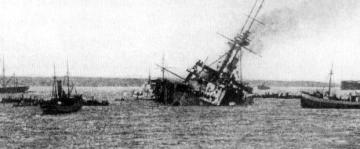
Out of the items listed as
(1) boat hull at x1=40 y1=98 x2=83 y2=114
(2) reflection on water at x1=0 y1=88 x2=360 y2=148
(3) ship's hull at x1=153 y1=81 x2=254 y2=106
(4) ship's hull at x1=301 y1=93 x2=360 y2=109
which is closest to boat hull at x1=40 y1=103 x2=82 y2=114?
(1) boat hull at x1=40 y1=98 x2=83 y2=114

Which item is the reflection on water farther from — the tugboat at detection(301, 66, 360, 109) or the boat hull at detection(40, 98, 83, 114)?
the tugboat at detection(301, 66, 360, 109)

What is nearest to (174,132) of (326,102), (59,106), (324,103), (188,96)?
(59,106)

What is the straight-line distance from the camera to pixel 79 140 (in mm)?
34000

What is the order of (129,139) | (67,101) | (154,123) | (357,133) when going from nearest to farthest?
(129,139) < (357,133) < (154,123) < (67,101)

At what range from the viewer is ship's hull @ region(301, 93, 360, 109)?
227 feet

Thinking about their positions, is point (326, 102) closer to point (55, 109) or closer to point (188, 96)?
point (188, 96)

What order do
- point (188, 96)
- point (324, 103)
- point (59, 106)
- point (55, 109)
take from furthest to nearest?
point (324, 103) → point (188, 96) → point (59, 106) → point (55, 109)

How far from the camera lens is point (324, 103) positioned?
68.9m

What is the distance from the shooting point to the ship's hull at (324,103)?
227 ft

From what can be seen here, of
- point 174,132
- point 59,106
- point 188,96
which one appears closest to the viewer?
point 174,132

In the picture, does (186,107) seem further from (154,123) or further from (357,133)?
(357,133)

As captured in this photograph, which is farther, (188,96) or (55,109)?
(188,96)

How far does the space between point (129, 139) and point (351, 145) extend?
14517mm

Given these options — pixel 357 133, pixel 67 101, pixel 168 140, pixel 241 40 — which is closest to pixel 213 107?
pixel 241 40
